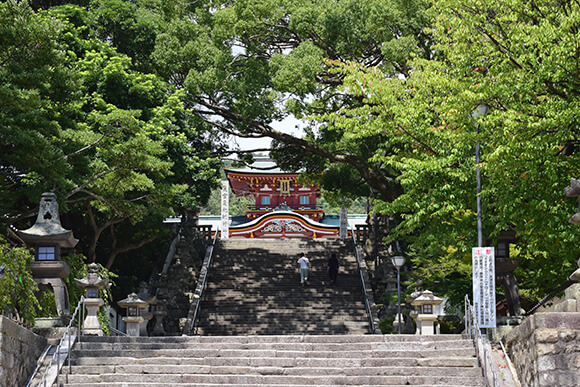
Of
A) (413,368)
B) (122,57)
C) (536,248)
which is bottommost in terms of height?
(413,368)

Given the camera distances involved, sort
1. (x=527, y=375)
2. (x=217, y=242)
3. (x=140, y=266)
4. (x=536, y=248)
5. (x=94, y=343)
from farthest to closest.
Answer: (x=217, y=242), (x=140, y=266), (x=536, y=248), (x=94, y=343), (x=527, y=375)

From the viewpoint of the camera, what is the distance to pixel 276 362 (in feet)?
45.0

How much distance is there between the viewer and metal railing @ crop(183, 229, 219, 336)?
75.1 ft

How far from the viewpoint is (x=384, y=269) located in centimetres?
2598

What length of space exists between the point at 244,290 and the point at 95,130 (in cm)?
711

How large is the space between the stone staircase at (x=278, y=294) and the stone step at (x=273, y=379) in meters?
9.37

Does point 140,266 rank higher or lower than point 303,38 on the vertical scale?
lower

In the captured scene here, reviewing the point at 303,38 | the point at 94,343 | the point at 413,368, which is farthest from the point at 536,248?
the point at 303,38

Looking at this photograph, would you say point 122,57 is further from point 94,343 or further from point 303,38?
point 94,343

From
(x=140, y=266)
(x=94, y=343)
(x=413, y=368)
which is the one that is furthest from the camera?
(x=140, y=266)

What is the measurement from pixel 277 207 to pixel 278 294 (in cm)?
1811

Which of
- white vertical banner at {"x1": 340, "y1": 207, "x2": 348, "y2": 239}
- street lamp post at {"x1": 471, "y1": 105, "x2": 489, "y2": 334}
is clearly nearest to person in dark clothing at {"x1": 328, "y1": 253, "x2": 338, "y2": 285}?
street lamp post at {"x1": 471, "y1": 105, "x2": 489, "y2": 334}

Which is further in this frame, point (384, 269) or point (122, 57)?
point (384, 269)

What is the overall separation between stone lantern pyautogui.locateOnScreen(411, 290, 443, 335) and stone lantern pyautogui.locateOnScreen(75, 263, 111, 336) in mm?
6384
